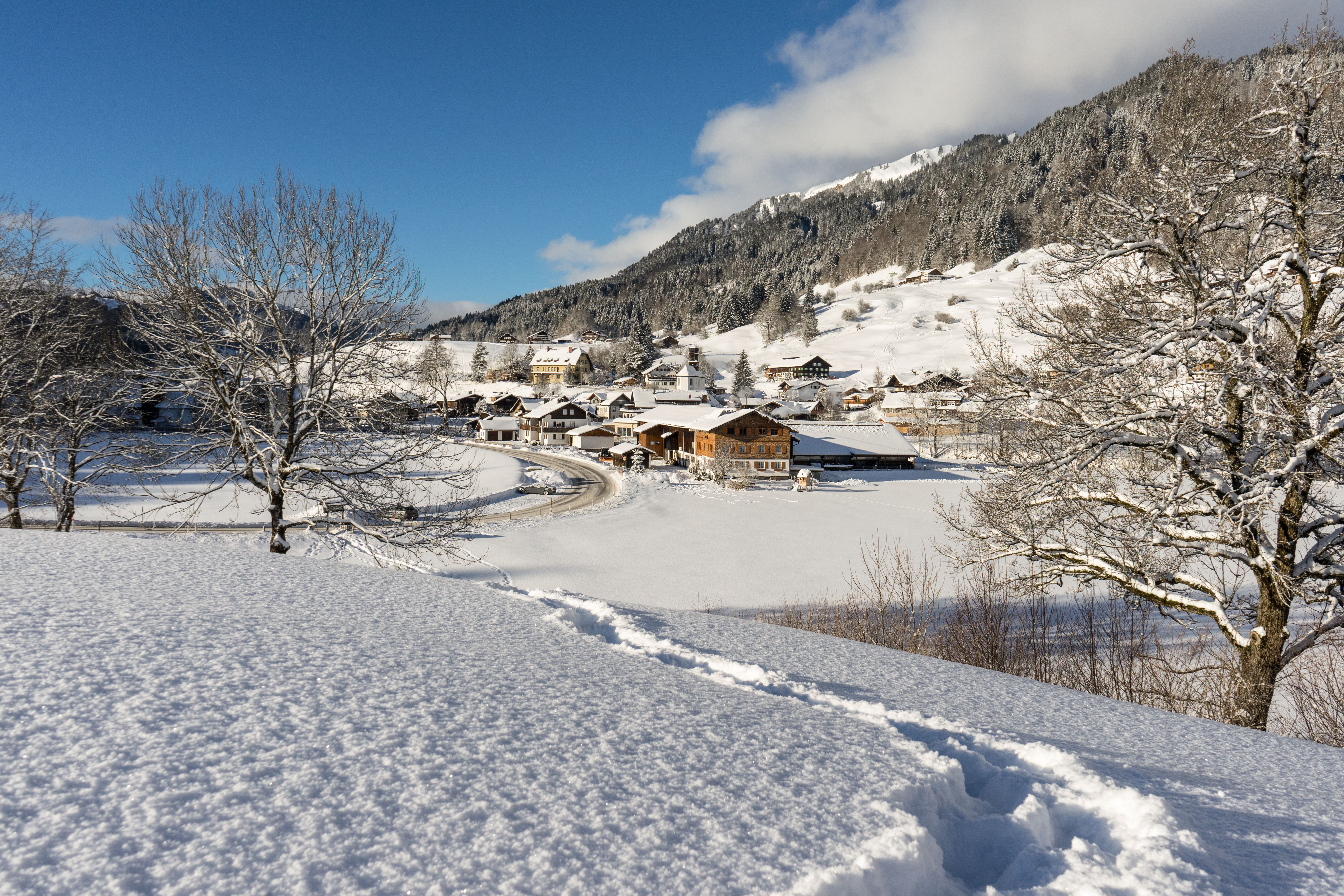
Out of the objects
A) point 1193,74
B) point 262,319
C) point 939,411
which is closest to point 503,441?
point 939,411

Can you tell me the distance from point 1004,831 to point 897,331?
125m

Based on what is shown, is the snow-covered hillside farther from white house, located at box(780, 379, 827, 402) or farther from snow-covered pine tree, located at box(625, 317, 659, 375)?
snow-covered pine tree, located at box(625, 317, 659, 375)

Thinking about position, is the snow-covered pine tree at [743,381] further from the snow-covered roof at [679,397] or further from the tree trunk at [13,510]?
the tree trunk at [13,510]

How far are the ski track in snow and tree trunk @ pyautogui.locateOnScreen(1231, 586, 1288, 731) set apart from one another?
5.56 m

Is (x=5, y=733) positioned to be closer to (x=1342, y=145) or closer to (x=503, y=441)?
(x=1342, y=145)

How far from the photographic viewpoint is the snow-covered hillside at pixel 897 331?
101 m

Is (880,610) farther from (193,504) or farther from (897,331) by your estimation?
(897,331)

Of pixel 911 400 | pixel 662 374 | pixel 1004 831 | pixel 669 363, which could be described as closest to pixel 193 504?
pixel 1004 831

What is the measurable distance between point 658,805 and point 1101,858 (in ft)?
5.08

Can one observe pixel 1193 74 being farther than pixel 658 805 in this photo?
Yes

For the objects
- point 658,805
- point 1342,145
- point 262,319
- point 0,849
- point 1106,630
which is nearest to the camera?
point 0,849

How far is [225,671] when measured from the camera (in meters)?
2.69

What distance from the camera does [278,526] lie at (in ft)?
32.6

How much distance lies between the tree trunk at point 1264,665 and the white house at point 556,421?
63785 mm
